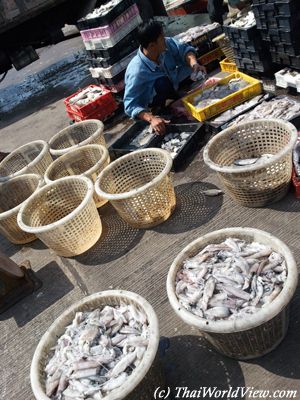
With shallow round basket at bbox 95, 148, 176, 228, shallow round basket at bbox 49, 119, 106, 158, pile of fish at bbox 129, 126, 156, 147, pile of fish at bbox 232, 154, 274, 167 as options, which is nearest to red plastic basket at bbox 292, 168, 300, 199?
pile of fish at bbox 232, 154, 274, 167

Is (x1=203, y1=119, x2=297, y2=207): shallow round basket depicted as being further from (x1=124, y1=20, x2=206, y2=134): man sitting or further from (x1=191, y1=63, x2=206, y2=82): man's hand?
(x1=191, y1=63, x2=206, y2=82): man's hand

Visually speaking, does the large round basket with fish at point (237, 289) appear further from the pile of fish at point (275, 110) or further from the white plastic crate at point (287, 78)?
the white plastic crate at point (287, 78)

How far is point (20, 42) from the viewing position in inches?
381

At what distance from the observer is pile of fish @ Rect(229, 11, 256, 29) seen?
520 centimetres

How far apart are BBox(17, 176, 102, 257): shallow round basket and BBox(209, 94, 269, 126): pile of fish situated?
6.18 ft

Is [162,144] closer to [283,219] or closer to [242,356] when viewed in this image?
[283,219]

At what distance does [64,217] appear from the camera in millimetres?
4137

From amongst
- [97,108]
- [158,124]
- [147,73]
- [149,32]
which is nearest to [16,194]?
[158,124]

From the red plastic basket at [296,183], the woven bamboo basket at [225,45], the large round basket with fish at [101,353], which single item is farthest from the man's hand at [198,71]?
the large round basket with fish at [101,353]

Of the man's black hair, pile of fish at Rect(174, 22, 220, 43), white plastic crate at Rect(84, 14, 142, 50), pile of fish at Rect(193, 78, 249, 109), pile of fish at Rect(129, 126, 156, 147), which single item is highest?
the man's black hair

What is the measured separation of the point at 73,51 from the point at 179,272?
11.9 meters

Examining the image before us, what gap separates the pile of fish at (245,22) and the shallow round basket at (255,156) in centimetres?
205

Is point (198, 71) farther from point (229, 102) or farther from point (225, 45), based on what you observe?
point (225, 45)

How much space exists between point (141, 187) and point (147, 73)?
7.36 feet
